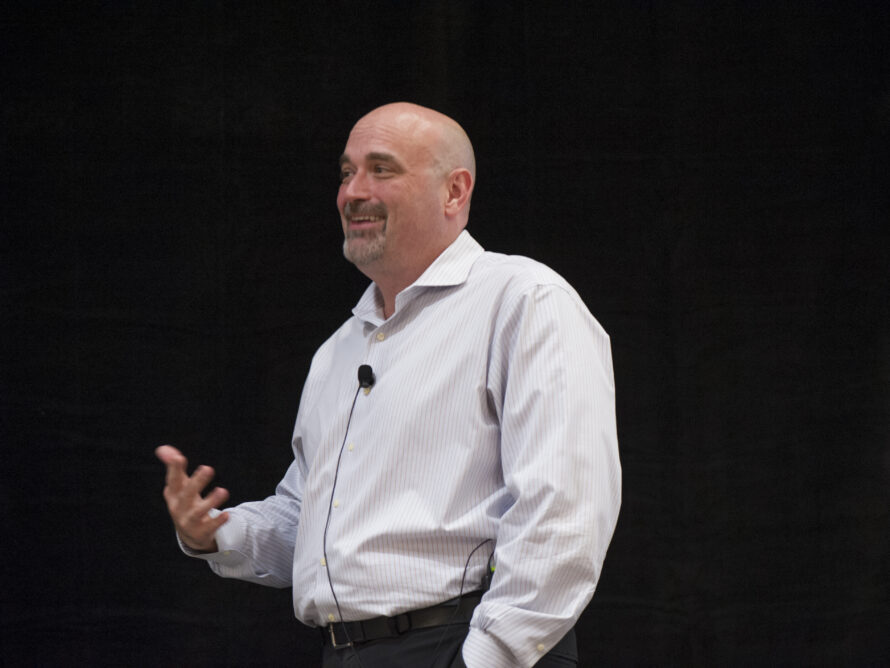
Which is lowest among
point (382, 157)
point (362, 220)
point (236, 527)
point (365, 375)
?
point (236, 527)

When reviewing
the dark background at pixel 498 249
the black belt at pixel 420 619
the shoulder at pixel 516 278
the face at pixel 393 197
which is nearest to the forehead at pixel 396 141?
the face at pixel 393 197

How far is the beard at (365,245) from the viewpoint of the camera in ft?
6.27

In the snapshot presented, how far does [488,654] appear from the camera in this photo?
1.52 metres

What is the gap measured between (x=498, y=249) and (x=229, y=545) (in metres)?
1.34

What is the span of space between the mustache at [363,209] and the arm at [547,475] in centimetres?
34

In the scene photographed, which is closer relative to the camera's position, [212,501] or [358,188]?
[212,501]

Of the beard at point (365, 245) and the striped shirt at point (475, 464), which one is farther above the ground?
the beard at point (365, 245)

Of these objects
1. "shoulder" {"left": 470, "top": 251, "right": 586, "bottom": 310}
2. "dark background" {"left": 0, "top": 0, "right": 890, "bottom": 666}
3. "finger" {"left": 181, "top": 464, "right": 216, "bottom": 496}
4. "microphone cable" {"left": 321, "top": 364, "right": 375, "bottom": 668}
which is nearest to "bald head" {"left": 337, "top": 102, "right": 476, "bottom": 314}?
"shoulder" {"left": 470, "top": 251, "right": 586, "bottom": 310}

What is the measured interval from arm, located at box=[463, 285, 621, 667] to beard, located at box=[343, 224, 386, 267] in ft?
1.03

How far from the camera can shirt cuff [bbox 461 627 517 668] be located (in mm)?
1519

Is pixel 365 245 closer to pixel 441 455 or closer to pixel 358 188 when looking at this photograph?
pixel 358 188

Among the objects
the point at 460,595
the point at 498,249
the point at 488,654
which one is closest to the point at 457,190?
the point at 460,595

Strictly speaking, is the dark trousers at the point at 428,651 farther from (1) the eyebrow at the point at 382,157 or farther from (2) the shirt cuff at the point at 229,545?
(1) the eyebrow at the point at 382,157

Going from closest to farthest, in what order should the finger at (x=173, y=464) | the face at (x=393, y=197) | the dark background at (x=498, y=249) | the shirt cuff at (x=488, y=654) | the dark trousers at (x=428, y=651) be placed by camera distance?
the shirt cuff at (x=488, y=654), the dark trousers at (x=428, y=651), the finger at (x=173, y=464), the face at (x=393, y=197), the dark background at (x=498, y=249)
